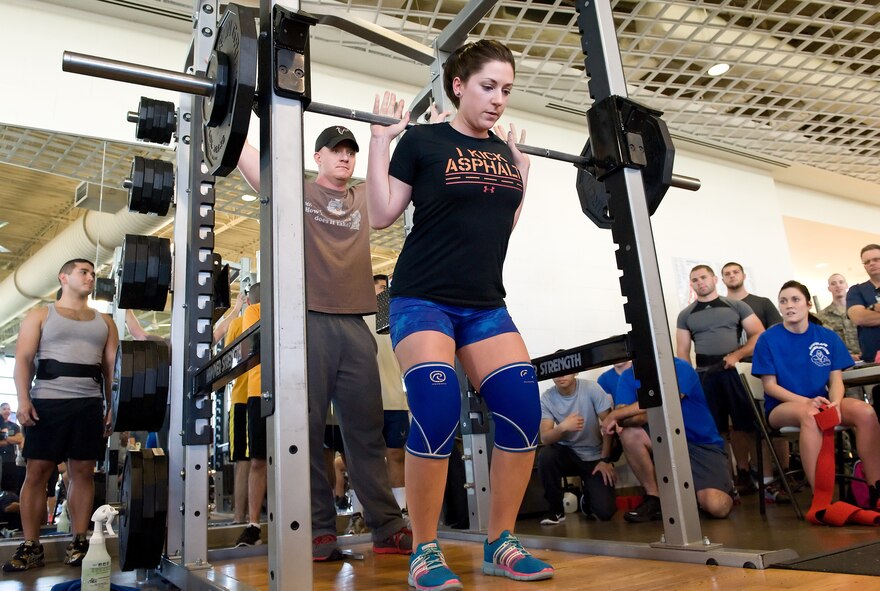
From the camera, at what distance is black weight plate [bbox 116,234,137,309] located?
2.14 metres

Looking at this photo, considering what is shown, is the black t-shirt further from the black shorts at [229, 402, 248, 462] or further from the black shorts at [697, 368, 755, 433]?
the black shorts at [697, 368, 755, 433]

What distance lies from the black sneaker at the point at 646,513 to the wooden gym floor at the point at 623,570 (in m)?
0.12

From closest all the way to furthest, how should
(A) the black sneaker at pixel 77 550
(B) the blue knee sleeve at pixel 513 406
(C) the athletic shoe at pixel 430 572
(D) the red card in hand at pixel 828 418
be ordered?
(C) the athletic shoe at pixel 430 572, (B) the blue knee sleeve at pixel 513 406, (D) the red card in hand at pixel 828 418, (A) the black sneaker at pixel 77 550

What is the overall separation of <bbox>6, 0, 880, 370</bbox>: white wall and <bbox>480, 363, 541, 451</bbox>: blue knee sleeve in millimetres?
3069

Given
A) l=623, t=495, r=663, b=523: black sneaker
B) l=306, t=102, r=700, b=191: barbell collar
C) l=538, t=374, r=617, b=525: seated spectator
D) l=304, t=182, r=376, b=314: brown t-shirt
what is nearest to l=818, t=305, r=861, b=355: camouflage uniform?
l=538, t=374, r=617, b=525: seated spectator

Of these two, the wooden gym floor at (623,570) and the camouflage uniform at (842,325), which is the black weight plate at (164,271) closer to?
the wooden gym floor at (623,570)

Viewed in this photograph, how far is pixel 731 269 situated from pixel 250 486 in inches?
138

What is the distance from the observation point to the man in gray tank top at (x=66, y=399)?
2.67 metres

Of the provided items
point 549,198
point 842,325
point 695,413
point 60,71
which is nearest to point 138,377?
point 695,413

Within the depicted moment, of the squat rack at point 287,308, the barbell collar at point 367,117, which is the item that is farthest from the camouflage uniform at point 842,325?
the barbell collar at point 367,117

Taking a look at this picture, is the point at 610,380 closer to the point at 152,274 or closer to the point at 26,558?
the point at 152,274

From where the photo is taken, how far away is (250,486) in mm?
2889

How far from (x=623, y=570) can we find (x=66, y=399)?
2.40 metres

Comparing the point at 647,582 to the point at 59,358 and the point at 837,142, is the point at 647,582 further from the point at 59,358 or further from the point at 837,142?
the point at 837,142
